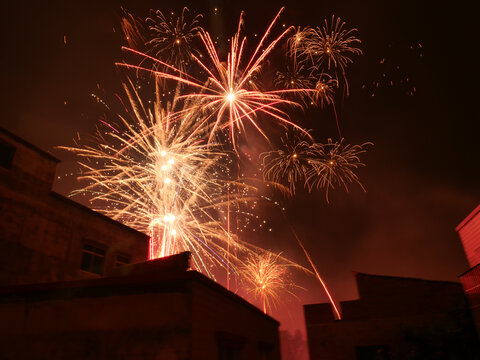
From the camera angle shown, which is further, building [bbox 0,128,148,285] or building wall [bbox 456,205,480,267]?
building wall [bbox 456,205,480,267]

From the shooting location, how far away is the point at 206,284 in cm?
785

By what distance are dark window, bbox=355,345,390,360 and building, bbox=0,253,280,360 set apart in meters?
11.7

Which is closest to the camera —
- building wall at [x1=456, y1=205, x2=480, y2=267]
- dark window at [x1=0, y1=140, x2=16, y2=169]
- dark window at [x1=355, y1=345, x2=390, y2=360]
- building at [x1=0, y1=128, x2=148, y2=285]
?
building at [x1=0, y1=128, x2=148, y2=285]

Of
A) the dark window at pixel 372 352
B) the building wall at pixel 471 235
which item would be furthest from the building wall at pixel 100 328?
the building wall at pixel 471 235

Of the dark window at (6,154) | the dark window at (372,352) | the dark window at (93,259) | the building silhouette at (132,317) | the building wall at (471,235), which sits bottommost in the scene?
the dark window at (372,352)

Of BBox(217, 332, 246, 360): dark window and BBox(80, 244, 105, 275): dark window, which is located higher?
BBox(80, 244, 105, 275): dark window

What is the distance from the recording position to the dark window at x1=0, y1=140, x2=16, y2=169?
1314cm

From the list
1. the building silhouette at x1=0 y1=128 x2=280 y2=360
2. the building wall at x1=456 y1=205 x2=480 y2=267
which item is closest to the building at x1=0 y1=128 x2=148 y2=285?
the building silhouette at x1=0 y1=128 x2=280 y2=360

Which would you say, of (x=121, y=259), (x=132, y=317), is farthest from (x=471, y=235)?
(x=132, y=317)

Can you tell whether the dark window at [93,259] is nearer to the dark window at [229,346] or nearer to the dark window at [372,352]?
the dark window at [229,346]

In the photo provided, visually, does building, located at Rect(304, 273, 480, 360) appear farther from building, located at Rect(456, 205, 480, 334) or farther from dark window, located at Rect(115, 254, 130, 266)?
dark window, located at Rect(115, 254, 130, 266)

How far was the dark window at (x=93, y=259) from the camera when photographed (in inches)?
616

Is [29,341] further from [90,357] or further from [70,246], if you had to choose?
[70,246]

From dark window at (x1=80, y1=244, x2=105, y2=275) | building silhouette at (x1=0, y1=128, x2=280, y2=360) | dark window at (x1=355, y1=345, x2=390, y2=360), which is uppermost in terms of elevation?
dark window at (x1=80, y1=244, x2=105, y2=275)
